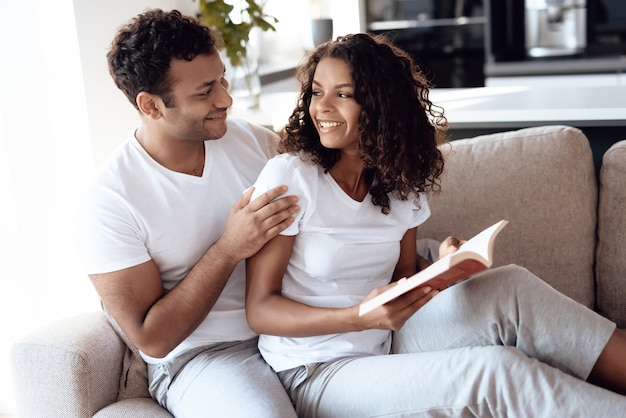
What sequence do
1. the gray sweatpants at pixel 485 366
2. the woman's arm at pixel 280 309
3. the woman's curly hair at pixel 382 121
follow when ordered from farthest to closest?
the woman's curly hair at pixel 382 121 → the woman's arm at pixel 280 309 → the gray sweatpants at pixel 485 366

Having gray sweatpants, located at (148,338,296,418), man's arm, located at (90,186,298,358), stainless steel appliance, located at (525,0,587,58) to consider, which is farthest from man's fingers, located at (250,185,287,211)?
stainless steel appliance, located at (525,0,587,58)

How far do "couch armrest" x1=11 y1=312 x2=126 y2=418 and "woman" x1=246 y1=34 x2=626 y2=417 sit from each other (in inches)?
14.5

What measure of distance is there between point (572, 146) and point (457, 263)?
89 cm

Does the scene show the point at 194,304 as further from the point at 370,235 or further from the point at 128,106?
the point at 128,106

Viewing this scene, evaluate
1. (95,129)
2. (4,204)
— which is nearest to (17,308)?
(4,204)

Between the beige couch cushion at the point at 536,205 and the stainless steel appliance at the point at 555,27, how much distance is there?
2.34 metres

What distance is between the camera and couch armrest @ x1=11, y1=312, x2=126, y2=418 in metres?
1.68

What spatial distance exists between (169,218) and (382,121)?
520 mm

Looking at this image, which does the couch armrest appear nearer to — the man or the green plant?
the man

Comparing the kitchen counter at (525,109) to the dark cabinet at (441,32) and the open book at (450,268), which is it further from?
the dark cabinet at (441,32)

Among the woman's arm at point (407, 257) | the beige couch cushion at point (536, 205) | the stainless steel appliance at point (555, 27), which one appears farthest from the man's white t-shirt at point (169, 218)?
the stainless steel appliance at point (555, 27)

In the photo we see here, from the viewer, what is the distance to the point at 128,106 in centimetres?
251

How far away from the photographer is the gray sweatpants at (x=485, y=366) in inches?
56.4

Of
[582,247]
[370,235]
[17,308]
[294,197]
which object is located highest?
[294,197]
